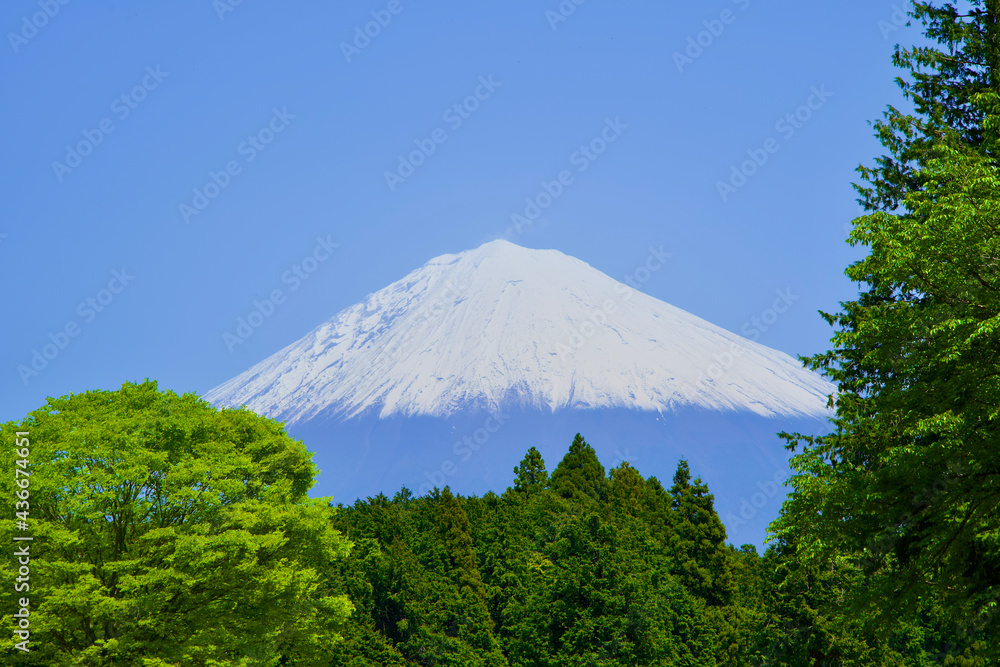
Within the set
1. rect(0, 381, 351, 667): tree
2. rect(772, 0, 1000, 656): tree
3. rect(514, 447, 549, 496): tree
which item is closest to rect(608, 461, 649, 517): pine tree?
rect(514, 447, 549, 496): tree

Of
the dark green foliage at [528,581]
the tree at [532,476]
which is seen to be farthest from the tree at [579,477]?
the tree at [532,476]

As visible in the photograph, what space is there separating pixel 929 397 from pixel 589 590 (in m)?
20.0

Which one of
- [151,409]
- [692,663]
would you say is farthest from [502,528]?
[151,409]

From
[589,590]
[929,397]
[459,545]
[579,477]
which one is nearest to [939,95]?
[929,397]

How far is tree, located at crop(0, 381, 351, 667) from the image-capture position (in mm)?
23422

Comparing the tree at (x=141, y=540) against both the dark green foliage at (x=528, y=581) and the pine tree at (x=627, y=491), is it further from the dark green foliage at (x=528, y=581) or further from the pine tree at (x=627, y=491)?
the pine tree at (x=627, y=491)

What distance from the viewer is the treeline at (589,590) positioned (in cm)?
3089

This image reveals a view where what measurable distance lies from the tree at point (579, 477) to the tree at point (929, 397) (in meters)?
47.7

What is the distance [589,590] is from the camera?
33.0m

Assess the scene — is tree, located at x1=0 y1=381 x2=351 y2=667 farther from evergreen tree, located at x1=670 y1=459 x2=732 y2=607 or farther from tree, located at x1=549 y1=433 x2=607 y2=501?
tree, located at x1=549 y1=433 x2=607 y2=501

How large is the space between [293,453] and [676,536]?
837 inches

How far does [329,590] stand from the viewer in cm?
4209

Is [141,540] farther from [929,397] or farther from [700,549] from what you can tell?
[700,549]

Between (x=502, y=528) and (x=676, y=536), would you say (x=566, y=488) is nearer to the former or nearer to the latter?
(x=502, y=528)
